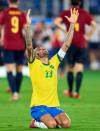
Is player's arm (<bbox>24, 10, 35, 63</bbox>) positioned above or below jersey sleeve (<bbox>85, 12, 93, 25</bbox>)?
above

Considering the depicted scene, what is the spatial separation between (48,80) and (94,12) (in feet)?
69.2

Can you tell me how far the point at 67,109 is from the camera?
15.7 meters

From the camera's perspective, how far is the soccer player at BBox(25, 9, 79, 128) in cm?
1238

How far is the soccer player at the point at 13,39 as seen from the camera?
707 inches

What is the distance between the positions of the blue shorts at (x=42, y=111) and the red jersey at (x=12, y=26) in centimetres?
560

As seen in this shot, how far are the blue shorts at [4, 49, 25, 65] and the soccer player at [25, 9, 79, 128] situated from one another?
5130 millimetres

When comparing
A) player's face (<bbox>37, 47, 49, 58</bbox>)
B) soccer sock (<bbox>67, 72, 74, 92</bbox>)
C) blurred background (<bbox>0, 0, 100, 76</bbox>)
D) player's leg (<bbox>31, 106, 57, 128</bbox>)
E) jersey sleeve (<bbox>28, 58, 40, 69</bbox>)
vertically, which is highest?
player's face (<bbox>37, 47, 49, 58</bbox>)

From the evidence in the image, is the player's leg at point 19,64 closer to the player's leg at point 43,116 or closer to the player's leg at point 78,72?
the player's leg at point 78,72

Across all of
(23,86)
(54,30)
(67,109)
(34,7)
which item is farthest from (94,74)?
(67,109)

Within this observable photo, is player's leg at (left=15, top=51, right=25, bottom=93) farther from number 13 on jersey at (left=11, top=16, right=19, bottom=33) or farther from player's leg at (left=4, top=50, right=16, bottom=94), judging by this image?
number 13 on jersey at (left=11, top=16, right=19, bottom=33)

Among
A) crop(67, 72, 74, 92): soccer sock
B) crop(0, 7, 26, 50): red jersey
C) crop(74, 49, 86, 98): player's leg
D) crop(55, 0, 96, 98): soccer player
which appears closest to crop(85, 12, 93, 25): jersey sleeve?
crop(55, 0, 96, 98): soccer player

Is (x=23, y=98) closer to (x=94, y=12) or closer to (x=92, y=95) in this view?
(x=92, y=95)

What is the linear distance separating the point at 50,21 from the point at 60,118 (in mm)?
20652

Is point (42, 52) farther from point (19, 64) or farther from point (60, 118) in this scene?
point (19, 64)
